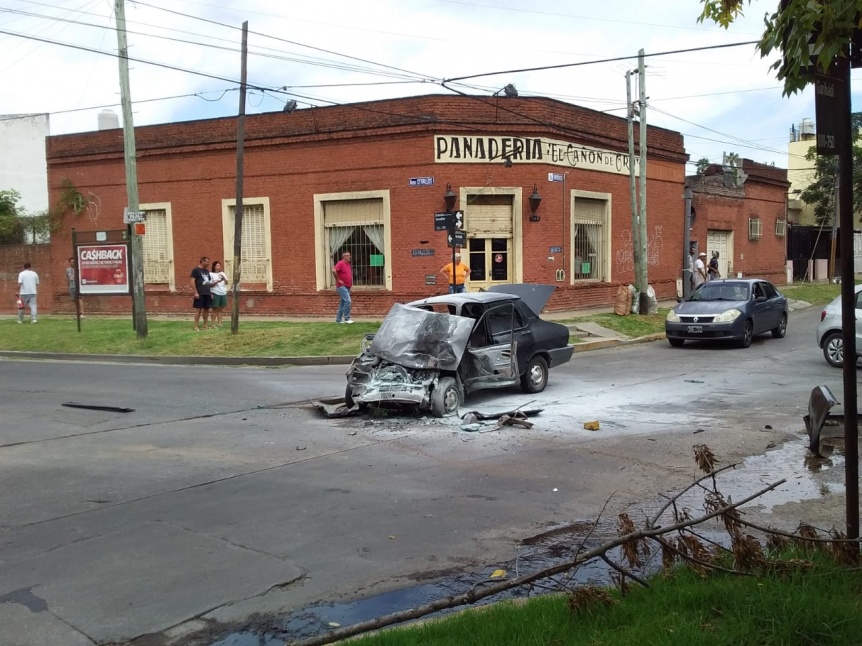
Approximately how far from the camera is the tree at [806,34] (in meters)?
3.88

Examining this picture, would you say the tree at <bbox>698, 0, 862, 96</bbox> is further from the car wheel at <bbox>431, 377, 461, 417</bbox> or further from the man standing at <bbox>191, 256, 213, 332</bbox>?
the man standing at <bbox>191, 256, 213, 332</bbox>

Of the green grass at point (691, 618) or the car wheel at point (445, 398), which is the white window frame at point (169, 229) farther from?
the green grass at point (691, 618)

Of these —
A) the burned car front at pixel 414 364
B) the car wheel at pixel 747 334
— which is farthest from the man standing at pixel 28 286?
the car wheel at pixel 747 334

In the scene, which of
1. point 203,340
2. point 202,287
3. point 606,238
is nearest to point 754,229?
point 606,238

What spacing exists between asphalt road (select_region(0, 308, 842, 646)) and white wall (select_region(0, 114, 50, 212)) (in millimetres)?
33954

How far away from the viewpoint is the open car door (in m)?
10.4

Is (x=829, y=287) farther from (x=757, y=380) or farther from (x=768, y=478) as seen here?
(x=768, y=478)

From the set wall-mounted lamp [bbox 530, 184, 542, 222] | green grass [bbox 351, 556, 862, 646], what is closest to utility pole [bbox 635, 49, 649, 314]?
wall-mounted lamp [bbox 530, 184, 542, 222]

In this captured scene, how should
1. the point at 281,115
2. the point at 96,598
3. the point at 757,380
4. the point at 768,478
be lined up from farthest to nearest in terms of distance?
the point at 281,115
the point at 757,380
the point at 768,478
the point at 96,598

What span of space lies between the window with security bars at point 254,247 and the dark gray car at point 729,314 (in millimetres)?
12937

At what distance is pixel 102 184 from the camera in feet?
88.7

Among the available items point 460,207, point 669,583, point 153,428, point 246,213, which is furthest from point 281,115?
point 669,583

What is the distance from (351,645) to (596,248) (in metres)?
22.8

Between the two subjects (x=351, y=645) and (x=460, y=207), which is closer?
(x=351, y=645)
